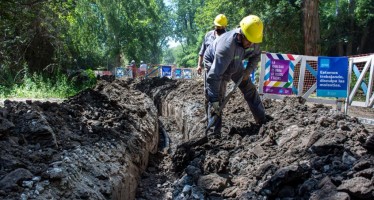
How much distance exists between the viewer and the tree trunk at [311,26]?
45.4 ft

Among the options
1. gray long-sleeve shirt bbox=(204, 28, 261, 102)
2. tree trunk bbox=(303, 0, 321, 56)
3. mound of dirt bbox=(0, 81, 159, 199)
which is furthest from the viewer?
tree trunk bbox=(303, 0, 321, 56)

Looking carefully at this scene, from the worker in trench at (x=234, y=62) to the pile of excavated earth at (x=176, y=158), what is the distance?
1.27ft

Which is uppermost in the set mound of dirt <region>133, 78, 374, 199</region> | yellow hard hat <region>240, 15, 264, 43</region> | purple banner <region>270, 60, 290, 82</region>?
yellow hard hat <region>240, 15, 264, 43</region>

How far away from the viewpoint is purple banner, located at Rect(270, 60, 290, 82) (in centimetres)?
885

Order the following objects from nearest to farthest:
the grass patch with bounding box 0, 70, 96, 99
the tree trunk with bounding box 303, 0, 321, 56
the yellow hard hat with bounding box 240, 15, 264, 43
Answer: the yellow hard hat with bounding box 240, 15, 264, 43, the grass patch with bounding box 0, 70, 96, 99, the tree trunk with bounding box 303, 0, 321, 56

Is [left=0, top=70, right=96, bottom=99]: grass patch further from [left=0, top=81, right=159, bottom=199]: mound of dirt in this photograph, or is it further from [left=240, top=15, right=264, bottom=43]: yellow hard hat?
[left=240, top=15, right=264, bottom=43]: yellow hard hat

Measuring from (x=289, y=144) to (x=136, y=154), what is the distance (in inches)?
86.4

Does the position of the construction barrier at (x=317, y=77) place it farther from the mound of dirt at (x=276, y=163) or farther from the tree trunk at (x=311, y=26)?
the tree trunk at (x=311, y=26)

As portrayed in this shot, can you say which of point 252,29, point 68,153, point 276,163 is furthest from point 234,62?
point 68,153

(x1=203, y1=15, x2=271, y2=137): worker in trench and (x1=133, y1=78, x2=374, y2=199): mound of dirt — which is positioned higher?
(x1=203, y1=15, x2=271, y2=137): worker in trench

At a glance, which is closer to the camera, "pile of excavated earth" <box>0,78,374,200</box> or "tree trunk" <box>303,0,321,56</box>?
"pile of excavated earth" <box>0,78,374,200</box>

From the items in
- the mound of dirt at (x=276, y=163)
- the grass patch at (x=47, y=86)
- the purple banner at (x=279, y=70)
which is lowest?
the mound of dirt at (x=276, y=163)

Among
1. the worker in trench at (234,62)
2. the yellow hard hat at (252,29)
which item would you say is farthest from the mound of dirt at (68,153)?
the yellow hard hat at (252,29)

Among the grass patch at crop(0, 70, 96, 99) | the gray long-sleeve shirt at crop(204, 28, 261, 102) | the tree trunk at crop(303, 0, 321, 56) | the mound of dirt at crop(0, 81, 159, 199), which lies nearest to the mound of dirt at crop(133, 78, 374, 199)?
the mound of dirt at crop(0, 81, 159, 199)
